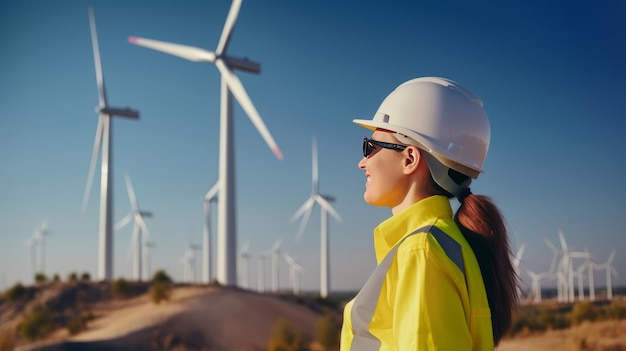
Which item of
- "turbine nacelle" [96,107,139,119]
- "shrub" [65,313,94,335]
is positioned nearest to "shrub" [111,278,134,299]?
"shrub" [65,313,94,335]

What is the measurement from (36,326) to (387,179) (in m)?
45.3

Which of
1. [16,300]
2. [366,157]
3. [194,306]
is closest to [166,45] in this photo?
[194,306]

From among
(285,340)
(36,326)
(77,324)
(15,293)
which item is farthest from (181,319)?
(15,293)

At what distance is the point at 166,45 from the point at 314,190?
21.2 meters

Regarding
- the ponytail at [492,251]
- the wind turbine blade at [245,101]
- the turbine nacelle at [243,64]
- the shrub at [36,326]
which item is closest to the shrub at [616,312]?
the wind turbine blade at [245,101]

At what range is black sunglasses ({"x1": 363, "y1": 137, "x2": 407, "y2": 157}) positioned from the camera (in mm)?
3230

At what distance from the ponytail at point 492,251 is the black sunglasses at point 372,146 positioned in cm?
41

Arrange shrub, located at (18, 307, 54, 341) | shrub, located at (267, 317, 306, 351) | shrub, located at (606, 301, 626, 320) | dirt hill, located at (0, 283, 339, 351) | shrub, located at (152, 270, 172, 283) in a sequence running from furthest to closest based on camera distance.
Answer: shrub, located at (152, 270, 172, 283), shrub, located at (18, 307, 54, 341), shrub, located at (606, 301, 626, 320), dirt hill, located at (0, 283, 339, 351), shrub, located at (267, 317, 306, 351)

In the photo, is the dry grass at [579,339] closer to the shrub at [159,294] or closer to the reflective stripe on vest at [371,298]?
the shrub at [159,294]

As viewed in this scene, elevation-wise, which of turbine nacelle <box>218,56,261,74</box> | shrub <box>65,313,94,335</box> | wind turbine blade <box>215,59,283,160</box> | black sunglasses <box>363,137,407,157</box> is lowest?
shrub <box>65,313,94,335</box>

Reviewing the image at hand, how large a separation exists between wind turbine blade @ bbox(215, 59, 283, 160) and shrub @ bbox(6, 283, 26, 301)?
→ 88.5ft

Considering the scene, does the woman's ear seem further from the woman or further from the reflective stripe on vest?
the reflective stripe on vest

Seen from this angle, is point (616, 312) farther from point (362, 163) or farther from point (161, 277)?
point (362, 163)

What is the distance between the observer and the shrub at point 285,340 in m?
35.0
